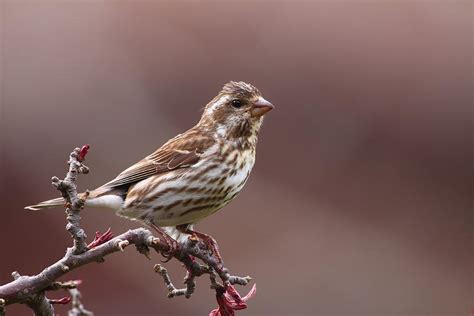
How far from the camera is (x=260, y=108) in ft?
17.4

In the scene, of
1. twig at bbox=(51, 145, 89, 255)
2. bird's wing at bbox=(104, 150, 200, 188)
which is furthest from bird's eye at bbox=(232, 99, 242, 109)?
twig at bbox=(51, 145, 89, 255)

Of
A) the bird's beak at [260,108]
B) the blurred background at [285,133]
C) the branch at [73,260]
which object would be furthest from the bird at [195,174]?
the blurred background at [285,133]

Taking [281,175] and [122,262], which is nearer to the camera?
[122,262]

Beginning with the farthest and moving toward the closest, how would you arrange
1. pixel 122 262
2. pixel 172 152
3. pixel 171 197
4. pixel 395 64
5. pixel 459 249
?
1. pixel 395 64
2. pixel 459 249
3. pixel 122 262
4. pixel 172 152
5. pixel 171 197

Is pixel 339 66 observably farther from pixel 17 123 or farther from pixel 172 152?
pixel 172 152

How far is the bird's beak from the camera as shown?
17.2 ft

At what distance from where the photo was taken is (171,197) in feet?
16.0

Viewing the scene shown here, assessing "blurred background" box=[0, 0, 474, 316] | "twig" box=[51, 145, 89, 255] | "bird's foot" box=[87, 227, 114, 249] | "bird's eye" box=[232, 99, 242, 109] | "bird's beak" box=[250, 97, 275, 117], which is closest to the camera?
"twig" box=[51, 145, 89, 255]

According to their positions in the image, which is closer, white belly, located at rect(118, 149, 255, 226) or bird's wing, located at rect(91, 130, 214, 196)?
white belly, located at rect(118, 149, 255, 226)

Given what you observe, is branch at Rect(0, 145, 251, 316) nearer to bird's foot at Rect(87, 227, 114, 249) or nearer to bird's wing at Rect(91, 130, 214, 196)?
bird's foot at Rect(87, 227, 114, 249)

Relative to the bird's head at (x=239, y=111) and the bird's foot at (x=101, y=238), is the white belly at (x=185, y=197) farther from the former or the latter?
the bird's foot at (x=101, y=238)

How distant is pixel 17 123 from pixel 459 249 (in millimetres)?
5062

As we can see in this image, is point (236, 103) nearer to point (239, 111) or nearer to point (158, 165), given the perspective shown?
point (239, 111)

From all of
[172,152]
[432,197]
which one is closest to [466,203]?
[432,197]
